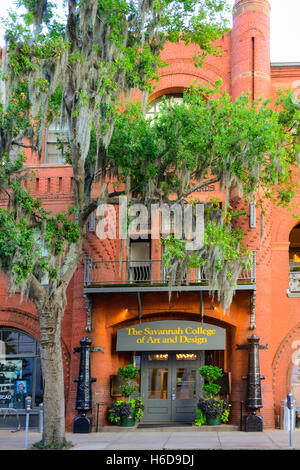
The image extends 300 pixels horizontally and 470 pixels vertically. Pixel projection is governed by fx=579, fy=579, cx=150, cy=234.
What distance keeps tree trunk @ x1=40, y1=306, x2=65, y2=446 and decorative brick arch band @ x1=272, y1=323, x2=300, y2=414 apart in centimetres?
796

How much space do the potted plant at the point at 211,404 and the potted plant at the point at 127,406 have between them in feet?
6.63

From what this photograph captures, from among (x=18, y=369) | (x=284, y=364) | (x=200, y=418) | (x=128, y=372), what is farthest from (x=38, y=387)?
(x=284, y=364)

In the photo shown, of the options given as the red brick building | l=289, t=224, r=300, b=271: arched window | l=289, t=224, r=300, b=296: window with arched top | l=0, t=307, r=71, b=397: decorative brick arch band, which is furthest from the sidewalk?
l=289, t=224, r=300, b=271: arched window

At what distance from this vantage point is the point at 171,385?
794 inches

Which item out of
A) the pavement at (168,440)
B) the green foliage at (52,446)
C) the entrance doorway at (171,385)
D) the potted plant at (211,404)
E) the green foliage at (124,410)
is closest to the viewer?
the green foliage at (52,446)

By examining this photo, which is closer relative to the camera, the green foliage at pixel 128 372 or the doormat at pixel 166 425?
the doormat at pixel 166 425

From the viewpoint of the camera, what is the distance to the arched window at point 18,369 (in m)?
20.4

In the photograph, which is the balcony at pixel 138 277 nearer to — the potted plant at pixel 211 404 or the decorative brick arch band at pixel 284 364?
the decorative brick arch band at pixel 284 364

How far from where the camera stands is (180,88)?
72.1 feet

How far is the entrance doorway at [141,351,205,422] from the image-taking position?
19.9 metres

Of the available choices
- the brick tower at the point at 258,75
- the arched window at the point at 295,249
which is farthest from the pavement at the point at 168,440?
the arched window at the point at 295,249

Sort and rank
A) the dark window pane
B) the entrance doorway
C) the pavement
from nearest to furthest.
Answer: the pavement, the entrance doorway, the dark window pane

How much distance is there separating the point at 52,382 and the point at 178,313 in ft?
22.1

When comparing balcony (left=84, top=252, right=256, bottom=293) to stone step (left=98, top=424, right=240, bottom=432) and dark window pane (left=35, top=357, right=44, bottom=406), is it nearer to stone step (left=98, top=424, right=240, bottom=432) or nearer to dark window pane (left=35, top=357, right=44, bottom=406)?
dark window pane (left=35, top=357, right=44, bottom=406)
